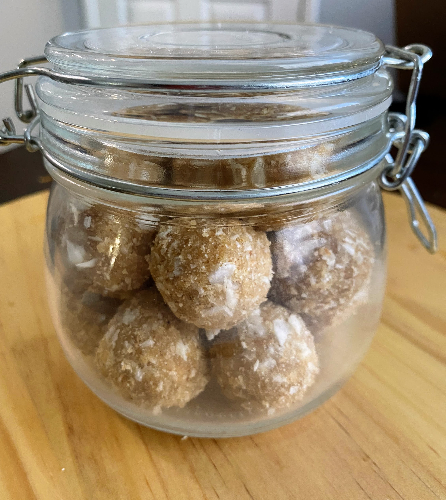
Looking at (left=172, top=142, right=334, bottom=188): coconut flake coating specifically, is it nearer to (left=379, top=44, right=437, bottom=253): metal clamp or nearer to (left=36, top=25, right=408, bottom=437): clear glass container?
(left=36, top=25, right=408, bottom=437): clear glass container

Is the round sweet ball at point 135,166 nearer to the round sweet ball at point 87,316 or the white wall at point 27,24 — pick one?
the round sweet ball at point 87,316

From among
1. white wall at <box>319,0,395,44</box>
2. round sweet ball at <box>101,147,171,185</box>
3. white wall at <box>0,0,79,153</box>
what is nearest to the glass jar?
round sweet ball at <box>101,147,171,185</box>

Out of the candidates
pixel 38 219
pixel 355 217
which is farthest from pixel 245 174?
pixel 38 219

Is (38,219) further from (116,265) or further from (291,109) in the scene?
(291,109)

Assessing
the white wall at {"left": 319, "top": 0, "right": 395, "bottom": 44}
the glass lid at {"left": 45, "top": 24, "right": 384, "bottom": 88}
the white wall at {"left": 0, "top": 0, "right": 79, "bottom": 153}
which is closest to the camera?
the glass lid at {"left": 45, "top": 24, "right": 384, "bottom": 88}

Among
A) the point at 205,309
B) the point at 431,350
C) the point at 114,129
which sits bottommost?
the point at 431,350
